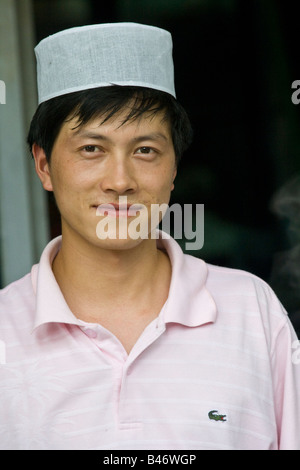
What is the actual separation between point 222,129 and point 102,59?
133 cm

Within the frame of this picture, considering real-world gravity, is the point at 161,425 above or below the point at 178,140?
below

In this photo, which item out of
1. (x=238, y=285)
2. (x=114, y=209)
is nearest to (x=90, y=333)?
(x=114, y=209)

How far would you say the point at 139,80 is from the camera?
73.7 inches

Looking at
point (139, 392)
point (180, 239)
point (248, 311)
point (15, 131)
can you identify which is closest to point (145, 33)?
point (248, 311)

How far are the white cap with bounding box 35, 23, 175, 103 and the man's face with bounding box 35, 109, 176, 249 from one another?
0.35ft

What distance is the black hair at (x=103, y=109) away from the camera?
70.9 inches

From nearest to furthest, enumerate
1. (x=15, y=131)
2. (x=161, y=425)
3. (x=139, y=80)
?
(x=161, y=425) → (x=139, y=80) → (x=15, y=131)

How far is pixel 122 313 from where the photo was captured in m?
1.92

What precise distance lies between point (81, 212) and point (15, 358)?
1.21 feet

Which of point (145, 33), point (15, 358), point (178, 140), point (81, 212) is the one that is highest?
point (145, 33)

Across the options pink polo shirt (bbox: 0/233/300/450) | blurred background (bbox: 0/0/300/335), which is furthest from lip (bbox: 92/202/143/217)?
blurred background (bbox: 0/0/300/335)

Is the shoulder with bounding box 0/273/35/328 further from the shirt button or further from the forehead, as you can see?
the forehead

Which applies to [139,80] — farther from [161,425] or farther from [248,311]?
[161,425]

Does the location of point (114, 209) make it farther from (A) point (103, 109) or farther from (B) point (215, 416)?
(B) point (215, 416)
